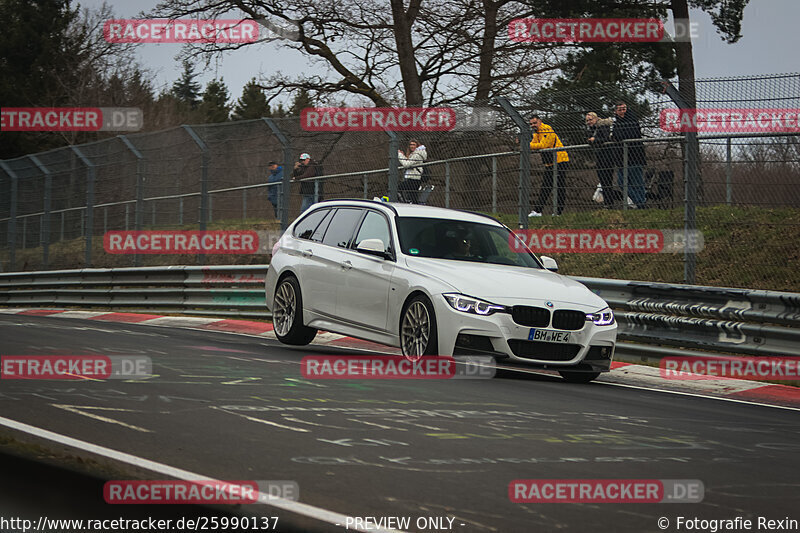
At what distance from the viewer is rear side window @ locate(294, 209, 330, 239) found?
41.7ft

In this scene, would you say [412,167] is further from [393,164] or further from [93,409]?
[93,409]

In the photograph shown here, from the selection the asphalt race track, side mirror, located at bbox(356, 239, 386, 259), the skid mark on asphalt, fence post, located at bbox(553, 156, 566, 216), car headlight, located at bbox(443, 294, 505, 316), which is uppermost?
fence post, located at bbox(553, 156, 566, 216)

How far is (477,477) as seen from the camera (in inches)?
209

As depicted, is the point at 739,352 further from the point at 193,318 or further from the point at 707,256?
the point at 193,318

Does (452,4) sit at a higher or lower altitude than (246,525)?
higher

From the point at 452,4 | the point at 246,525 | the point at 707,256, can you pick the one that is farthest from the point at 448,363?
the point at 452,4

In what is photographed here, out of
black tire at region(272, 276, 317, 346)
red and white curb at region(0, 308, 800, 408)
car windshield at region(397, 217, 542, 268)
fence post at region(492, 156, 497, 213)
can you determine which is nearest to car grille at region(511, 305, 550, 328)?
red and white curb at region(0, 308, 800, 408)

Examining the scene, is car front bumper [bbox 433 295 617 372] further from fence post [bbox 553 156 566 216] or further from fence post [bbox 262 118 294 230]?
fence post [bbox 262 118 294 230]

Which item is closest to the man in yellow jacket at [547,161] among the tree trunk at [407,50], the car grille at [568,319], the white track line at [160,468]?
the car grille at [568,319]

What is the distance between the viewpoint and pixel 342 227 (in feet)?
39.7

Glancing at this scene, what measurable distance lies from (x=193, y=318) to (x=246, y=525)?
14.8m

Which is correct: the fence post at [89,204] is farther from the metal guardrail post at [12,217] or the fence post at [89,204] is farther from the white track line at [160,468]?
the white track line at [160,468]

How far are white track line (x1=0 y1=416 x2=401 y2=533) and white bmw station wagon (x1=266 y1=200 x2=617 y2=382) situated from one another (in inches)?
A: 171

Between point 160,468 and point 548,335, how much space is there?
5294mm
